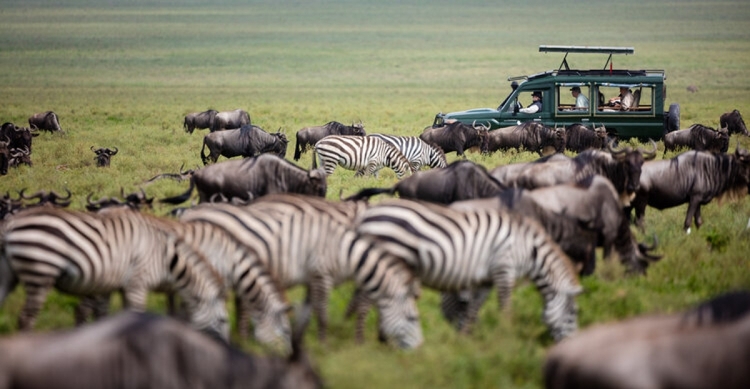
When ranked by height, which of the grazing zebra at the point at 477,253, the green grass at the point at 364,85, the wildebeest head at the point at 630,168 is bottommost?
the green grass at the point at 364,85

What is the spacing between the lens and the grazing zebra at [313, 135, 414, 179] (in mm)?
17031

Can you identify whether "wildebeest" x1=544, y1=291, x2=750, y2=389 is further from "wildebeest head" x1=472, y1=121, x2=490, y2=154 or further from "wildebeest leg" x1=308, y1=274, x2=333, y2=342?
"wildebeest head" x1=472, y1=121, x2=490, y2=154

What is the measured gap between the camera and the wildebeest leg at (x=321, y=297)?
721 cm

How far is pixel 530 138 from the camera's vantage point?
20.3 metres

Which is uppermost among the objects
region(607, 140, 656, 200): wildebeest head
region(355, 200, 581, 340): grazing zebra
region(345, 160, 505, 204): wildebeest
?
region(355, 200, 581, 340): grazing zebra

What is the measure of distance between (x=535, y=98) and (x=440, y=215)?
560 inches

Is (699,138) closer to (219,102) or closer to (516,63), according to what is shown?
(219,102)

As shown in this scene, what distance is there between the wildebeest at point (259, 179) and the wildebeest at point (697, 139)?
35.0 ft

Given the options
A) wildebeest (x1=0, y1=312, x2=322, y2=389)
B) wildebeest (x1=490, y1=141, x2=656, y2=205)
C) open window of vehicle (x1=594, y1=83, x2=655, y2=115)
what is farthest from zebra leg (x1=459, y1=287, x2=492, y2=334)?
open window of vehicle (x1=594, y1=83, x2=655, y2=115)

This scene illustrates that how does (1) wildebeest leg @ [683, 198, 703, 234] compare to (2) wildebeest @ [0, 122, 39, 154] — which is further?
(2) wildebeest @ [0, 122, 39, 154]

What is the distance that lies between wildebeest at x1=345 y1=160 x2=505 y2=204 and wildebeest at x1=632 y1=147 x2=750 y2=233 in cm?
280

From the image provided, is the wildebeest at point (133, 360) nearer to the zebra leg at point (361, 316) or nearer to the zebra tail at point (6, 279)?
the zebra leg at point (361, 316)

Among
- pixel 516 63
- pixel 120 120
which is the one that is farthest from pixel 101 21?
pixel 120 120

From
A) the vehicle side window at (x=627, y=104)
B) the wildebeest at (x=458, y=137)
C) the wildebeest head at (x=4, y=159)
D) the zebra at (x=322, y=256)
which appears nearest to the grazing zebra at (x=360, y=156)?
the wildebeest at (x=458, y=137)
